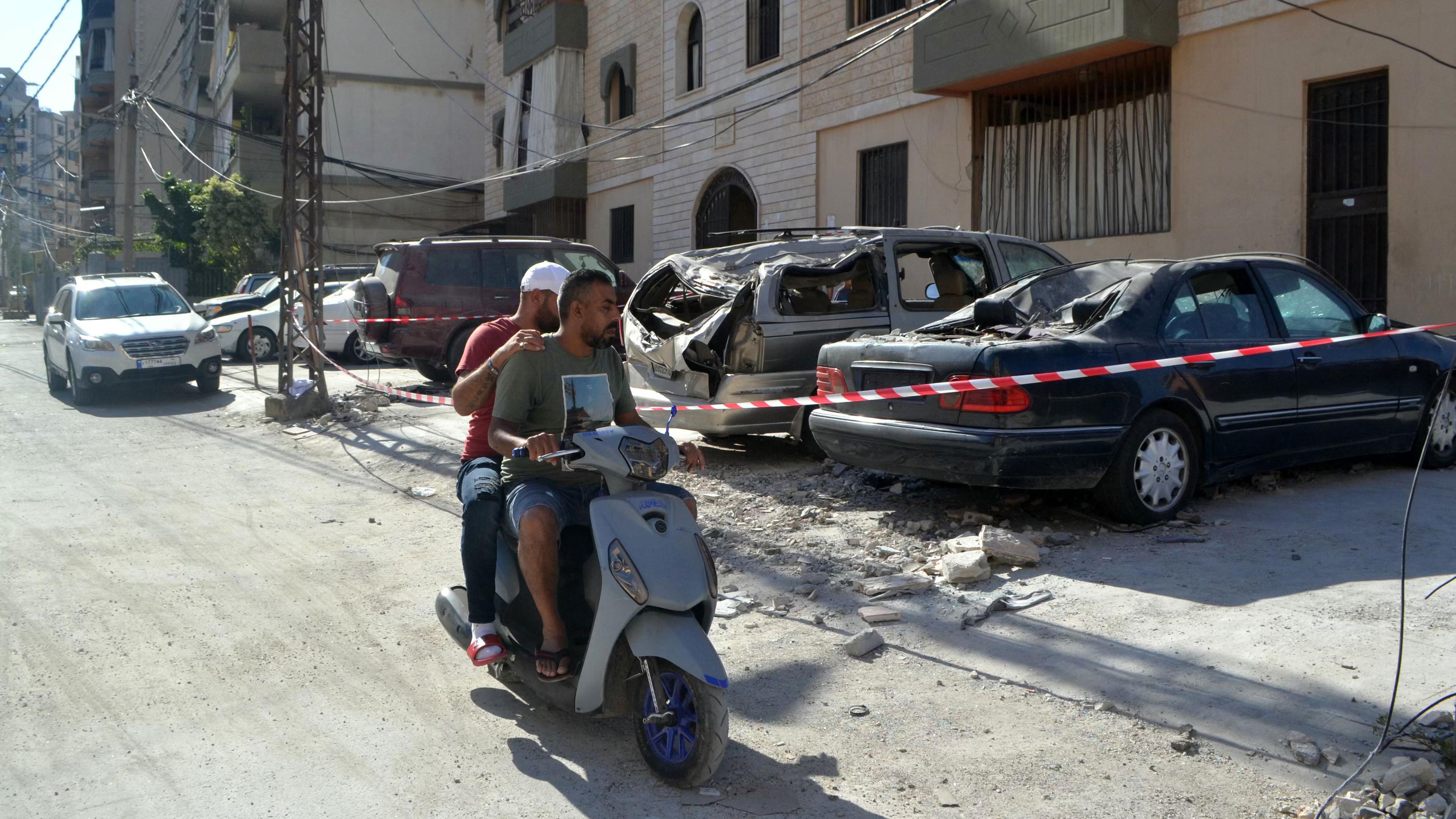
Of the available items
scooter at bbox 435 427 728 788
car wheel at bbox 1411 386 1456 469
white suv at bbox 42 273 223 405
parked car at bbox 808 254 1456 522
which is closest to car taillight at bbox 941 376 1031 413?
parked car at bbox 808 254 1456 522

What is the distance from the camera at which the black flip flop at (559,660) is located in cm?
407

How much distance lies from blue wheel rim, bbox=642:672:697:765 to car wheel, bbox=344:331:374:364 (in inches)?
623

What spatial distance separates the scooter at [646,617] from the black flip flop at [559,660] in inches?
0.7

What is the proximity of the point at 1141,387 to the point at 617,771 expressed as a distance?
3.84 meters

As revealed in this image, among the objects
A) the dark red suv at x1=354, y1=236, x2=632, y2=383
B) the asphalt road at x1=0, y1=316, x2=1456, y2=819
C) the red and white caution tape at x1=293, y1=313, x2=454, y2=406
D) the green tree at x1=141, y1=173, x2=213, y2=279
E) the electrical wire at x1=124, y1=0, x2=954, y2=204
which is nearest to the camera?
the asphalt road at x1=0, y1=316, x2=1456, y2=819

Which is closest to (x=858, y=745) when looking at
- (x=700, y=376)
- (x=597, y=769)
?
(x=597, y=769)

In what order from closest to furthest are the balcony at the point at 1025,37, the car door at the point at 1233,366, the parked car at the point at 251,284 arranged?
the car door at the point at 1233,366 → the balcony at the point at 1025,37 → the parked car at the point at 251,284

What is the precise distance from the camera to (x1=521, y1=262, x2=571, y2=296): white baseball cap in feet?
15.4

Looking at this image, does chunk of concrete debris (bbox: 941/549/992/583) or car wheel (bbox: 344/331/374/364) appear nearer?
chunk of concrete debris (bbox: 941/549/992/583)

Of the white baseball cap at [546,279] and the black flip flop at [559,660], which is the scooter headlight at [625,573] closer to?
the black flip flop at [559,660]

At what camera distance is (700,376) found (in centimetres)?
890

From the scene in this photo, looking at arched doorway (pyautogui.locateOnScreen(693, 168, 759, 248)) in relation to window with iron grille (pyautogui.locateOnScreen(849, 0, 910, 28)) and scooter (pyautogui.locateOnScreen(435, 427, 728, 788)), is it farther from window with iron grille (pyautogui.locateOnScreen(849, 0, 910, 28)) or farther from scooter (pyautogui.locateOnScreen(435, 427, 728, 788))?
scooter (pyautogui.locateOnScreen(435, 427, 728, 788))

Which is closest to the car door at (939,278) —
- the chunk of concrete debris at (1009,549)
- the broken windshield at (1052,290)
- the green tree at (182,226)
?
the broken windshield at (1052,290)

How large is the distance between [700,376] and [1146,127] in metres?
7.42
